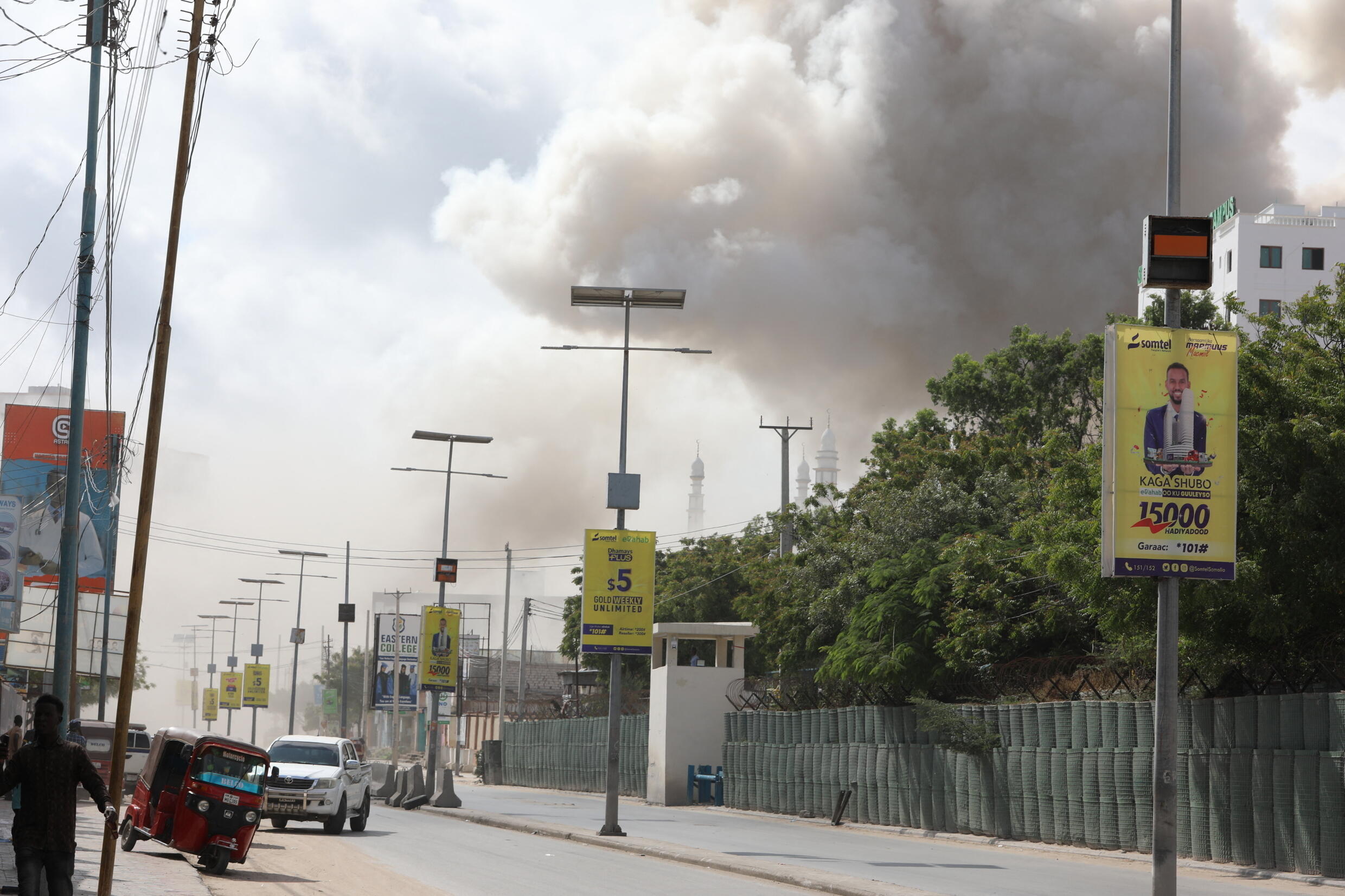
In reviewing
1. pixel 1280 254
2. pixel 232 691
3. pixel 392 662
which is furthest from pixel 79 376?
pixel 232 691

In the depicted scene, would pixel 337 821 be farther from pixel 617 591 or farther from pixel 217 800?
pixel 217 800

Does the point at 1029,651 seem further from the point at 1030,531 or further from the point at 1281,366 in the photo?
the point at 1281,366

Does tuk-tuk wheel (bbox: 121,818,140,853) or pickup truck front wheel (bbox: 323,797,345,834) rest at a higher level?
tuk-tuk wheel (bbox: 121,818,140,853)

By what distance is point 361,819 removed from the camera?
91.5ft

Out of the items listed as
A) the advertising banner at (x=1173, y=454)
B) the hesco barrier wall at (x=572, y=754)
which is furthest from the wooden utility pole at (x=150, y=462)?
the hesco barrier wall at (x=572, y=754)

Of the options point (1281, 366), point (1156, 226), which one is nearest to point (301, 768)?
point (1281, 366)

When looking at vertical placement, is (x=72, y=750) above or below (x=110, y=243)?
below

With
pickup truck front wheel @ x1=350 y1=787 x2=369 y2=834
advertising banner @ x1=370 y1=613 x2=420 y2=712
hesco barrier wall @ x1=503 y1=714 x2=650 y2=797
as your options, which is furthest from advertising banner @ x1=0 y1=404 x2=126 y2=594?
pickup truck front wheel @ x1=350 y1=787 x2=369 y2=834

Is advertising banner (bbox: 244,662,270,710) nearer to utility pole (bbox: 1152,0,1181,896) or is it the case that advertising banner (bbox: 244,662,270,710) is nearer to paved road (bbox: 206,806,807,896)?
paved road (bbox: 206,806,807,896)

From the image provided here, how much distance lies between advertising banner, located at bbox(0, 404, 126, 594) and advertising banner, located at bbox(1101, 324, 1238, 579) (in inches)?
1874

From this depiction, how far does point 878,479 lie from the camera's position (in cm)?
5047

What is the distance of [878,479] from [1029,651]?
60.2ft

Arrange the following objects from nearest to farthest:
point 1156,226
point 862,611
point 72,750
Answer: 1. point 72,750
2. point 1156,226
3. point 862,611

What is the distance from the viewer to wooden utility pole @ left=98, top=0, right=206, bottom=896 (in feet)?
36.3
